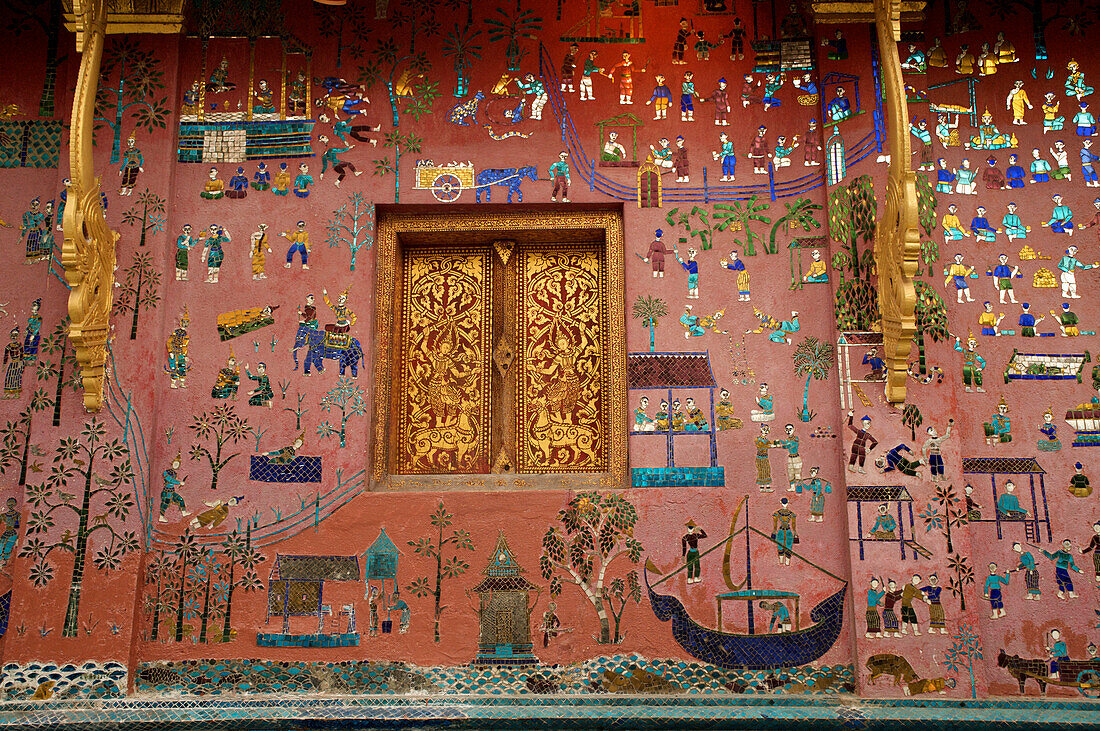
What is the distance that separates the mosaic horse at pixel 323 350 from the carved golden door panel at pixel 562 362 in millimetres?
1112

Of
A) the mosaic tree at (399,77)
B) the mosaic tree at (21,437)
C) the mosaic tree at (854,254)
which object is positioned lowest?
the mosaic tree at (21,437)

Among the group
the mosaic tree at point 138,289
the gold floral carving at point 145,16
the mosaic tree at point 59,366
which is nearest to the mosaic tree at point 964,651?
the mosaic tree at point 138,289

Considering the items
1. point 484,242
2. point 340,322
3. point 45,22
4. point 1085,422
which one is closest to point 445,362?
point 340,322

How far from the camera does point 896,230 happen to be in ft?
16.0

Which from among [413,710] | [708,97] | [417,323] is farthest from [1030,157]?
[413,710]

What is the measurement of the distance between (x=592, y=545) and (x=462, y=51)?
3.46m

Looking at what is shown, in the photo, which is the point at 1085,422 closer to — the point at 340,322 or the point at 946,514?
the point at 946,514

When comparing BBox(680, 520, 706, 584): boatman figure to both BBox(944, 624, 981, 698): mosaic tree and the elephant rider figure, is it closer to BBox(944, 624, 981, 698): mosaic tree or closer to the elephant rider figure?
BBox(944, 624, 981, 698): mosaic tree

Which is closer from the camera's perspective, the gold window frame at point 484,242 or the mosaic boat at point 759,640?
the mosaic boat at point 759,640

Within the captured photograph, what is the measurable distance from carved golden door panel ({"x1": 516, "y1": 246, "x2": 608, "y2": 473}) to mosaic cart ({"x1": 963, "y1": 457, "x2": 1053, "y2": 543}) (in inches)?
91.9

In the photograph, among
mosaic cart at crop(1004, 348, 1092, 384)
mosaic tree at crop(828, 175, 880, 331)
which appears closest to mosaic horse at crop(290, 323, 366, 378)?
mosaic tree at crop(828, 175, 880, 331)

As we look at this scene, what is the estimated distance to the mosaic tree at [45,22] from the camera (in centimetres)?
562

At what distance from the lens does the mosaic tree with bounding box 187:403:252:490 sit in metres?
5.18

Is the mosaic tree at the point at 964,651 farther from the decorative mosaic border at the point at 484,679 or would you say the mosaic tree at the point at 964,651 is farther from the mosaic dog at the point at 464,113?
the mosaic dog at the point at 464,113
